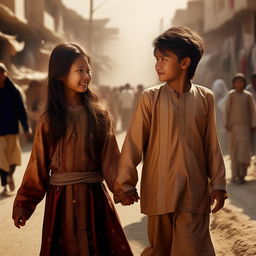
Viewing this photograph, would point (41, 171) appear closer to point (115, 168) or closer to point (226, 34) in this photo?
point (115, 168)

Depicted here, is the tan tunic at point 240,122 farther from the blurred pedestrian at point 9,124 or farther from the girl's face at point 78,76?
the girl's face at point 78,76

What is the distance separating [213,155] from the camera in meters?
3.91

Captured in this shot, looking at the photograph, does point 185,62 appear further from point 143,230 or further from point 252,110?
point 252,110

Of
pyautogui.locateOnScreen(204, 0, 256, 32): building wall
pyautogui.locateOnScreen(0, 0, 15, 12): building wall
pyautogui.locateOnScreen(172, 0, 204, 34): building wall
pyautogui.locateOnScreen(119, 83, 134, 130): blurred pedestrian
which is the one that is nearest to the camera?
pyautogui.locateOnScreen(119, 83, 134, 130): blurred pedestrian

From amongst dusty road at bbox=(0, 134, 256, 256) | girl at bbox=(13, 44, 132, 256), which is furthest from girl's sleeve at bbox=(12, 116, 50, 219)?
dusty road at bbox=(0, 134, 256, 256)

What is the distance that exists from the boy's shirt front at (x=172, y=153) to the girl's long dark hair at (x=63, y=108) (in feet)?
0.65

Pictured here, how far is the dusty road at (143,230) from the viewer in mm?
5348

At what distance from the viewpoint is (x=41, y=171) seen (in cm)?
396

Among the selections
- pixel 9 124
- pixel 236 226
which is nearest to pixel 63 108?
pixel 236 226

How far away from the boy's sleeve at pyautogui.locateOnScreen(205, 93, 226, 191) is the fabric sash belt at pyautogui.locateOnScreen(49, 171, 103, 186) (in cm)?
72

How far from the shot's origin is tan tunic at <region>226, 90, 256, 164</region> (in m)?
9.33

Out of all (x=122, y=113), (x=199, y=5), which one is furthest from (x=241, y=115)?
(x=199, y=5)

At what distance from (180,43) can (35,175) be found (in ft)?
4.05

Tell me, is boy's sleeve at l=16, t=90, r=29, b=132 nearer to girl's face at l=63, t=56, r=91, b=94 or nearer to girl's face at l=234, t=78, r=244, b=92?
girl's face at l=234, t=78, r=244, b=92
